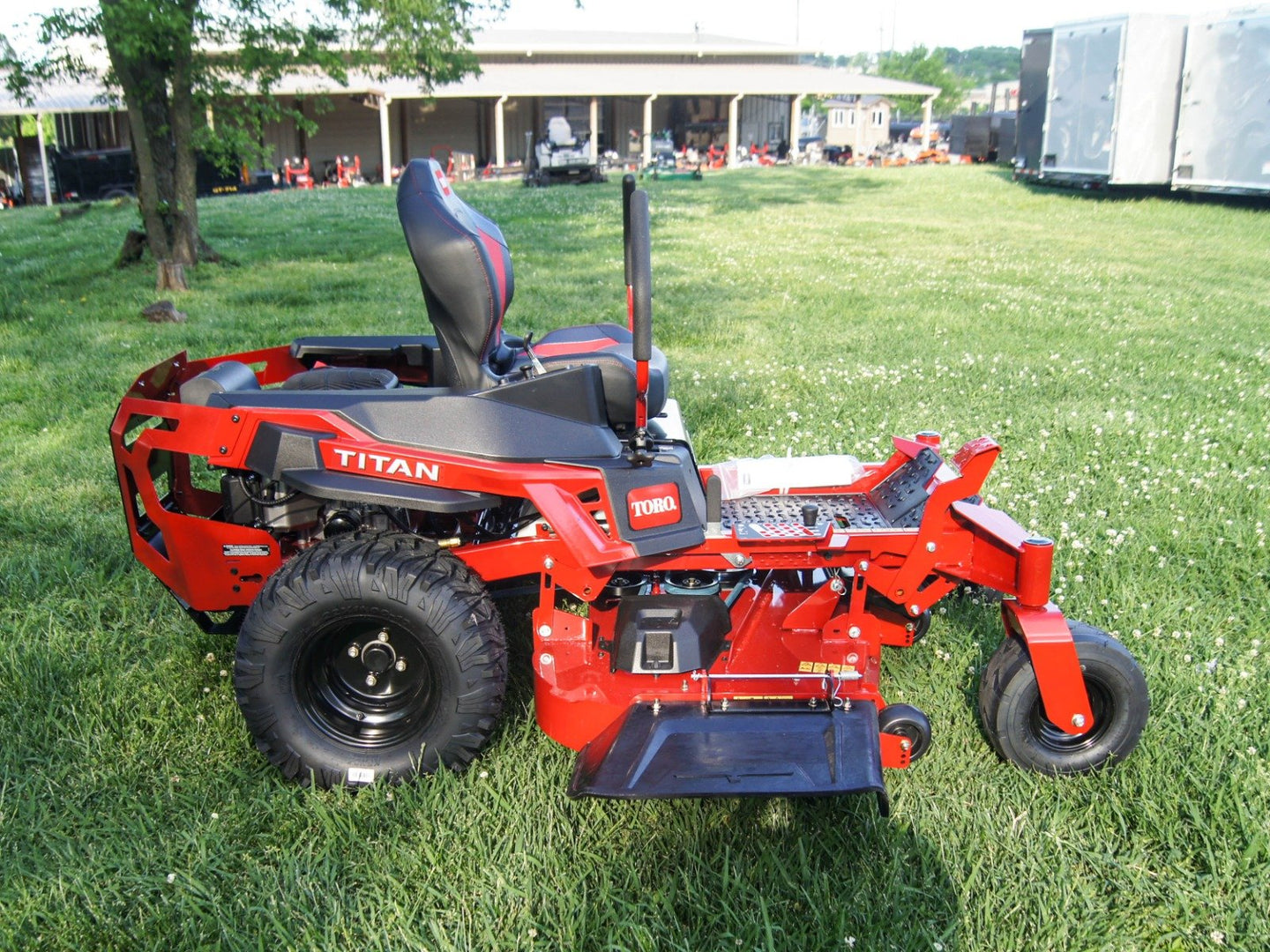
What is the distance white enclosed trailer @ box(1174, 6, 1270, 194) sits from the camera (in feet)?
52.3

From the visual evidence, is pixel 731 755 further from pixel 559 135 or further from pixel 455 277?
pixel 559 135

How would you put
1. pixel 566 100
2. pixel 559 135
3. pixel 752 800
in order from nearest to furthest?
pixel 752 800 → pixel 559 135 → pixel 566 100

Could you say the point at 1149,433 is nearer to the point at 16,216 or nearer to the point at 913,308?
the point at 913,308

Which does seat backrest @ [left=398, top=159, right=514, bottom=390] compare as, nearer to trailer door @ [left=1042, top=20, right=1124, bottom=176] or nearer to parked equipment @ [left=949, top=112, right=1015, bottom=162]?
trailer door @ [left=1042, top=20, right=1124, bottom=176]

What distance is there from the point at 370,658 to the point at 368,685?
4.0 inches

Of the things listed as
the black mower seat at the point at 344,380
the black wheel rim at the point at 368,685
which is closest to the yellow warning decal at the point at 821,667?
the black wheel rim at the point at 368,685

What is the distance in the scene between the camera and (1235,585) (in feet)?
14.2

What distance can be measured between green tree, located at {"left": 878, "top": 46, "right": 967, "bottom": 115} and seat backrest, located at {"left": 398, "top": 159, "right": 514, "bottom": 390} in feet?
252

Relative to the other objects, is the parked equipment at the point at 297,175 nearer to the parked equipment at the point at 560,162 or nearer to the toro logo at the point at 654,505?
the parked equipment at the point at 560,162

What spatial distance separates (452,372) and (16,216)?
20.0 metres

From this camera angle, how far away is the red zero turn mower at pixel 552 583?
304 cm

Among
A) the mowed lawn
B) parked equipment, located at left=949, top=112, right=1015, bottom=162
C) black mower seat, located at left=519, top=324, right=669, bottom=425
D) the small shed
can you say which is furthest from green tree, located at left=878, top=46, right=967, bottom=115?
black mower seat, located at left=519, top=324, right=669, bottom=425

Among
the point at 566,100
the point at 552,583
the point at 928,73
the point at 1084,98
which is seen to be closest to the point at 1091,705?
the point at 552,583

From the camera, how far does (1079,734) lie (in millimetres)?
3211
